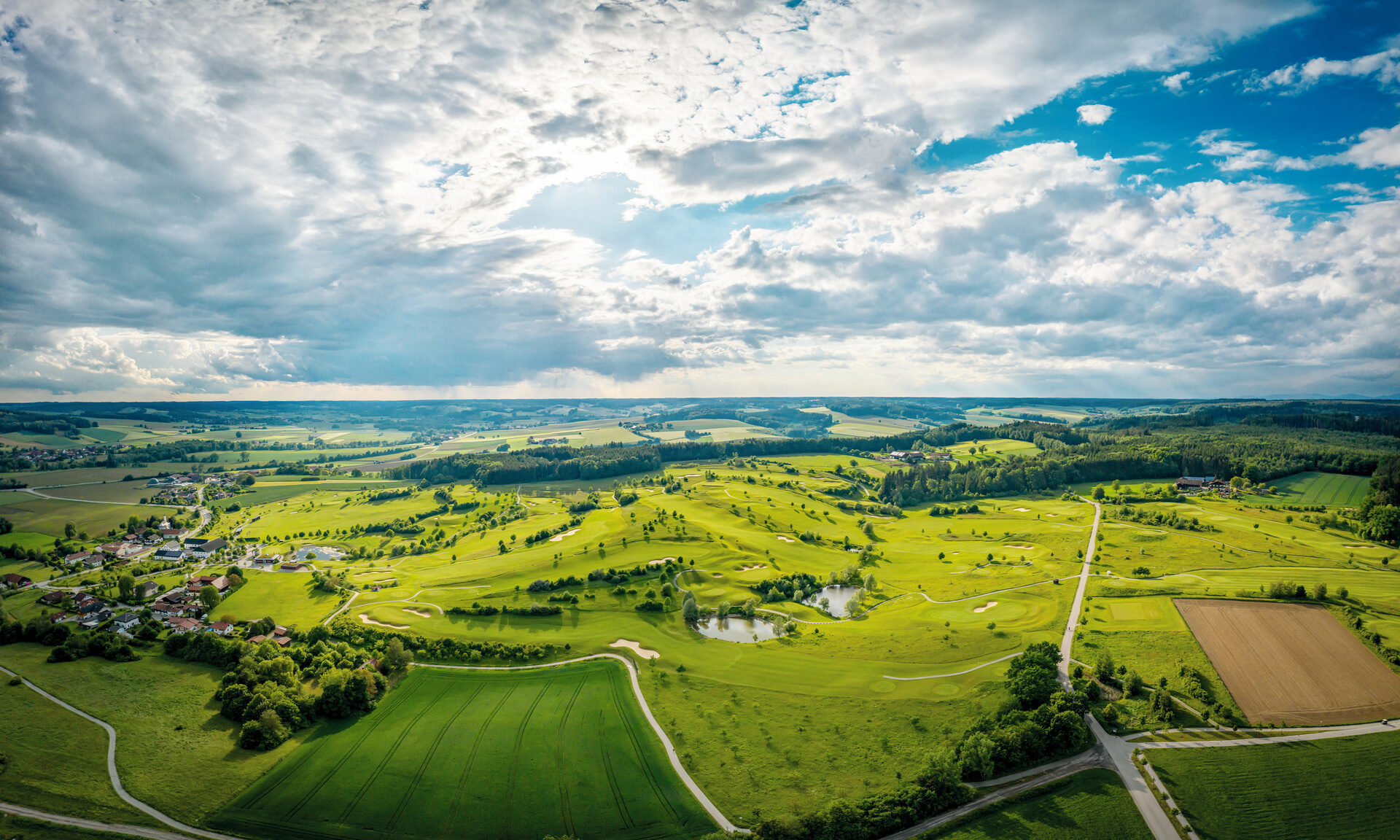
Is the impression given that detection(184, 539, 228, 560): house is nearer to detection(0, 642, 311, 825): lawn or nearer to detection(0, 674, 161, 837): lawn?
detection(0, 642, 311, 825): lawn

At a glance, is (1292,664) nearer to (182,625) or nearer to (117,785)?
(117,785)

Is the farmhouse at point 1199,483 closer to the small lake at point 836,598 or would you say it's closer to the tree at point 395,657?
the small lake at point 836,598

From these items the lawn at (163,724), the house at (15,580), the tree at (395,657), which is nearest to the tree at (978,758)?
the lawn at (163,724)

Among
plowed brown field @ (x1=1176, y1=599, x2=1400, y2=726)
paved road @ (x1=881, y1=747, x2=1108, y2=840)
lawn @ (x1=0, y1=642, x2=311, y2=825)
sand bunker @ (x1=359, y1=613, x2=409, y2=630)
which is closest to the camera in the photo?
paved road @ (x1=881, y1=747, x2=1108, y2=840)

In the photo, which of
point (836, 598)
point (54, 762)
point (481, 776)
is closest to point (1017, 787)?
point (481, 776)

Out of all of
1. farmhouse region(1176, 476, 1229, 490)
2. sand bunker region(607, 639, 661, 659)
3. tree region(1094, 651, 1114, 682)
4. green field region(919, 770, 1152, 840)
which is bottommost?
sand bunker region(607, 639, 661, 659)

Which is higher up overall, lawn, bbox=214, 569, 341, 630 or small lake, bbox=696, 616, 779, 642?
lawn, bbox=214, 569, 341, 630

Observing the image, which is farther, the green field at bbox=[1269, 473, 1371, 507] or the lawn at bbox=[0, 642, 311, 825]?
the green field at bbox=[1269, 473, 1371, 507]

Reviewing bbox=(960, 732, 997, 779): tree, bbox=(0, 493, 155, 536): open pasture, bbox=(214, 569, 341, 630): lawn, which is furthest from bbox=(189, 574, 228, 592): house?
bbox=(960, 732, 997, 779): tree
